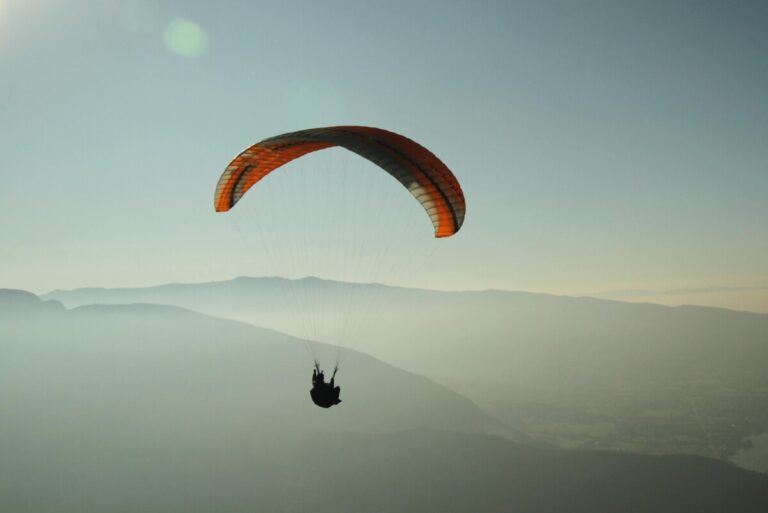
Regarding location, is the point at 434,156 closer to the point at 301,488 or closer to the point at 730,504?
the point at 301,488

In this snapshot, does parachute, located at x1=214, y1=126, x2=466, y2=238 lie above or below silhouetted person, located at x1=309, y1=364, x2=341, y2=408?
above

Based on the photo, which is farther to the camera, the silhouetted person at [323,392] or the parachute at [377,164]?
the silhouetted person at [323,392]

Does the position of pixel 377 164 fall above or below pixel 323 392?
above

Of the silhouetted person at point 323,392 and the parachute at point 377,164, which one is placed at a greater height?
the parachute at point 377,164

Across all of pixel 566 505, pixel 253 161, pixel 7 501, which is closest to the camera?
pixel 253 161

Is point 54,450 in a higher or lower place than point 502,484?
lower

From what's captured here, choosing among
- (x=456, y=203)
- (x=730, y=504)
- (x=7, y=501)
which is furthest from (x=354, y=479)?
(x=456, y=203)

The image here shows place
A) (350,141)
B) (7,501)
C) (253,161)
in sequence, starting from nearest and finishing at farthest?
(350,141)
(253,161)
(7,501)

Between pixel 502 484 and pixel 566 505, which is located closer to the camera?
pixel 566 505
